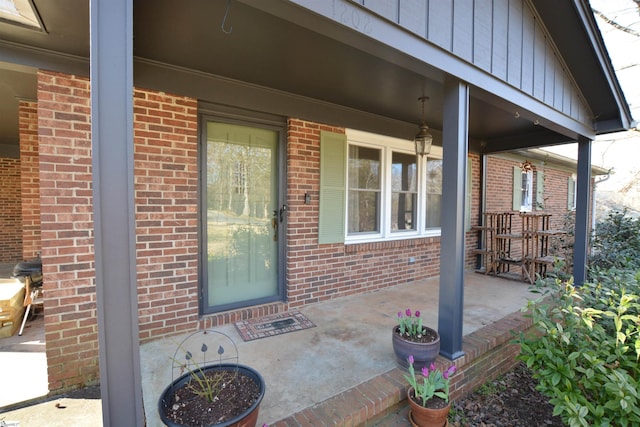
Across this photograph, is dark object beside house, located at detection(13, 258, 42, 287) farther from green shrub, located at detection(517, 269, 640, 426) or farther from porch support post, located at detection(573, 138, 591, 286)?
porch support post, located at detection(573, 138, 591, 286)

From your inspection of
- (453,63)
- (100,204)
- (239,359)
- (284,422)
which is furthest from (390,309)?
(100,204)

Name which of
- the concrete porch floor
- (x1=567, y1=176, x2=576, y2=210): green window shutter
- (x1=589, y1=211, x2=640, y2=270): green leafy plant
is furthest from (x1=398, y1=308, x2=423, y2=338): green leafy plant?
(x1=567, y1=176, x2=576, y2=210): green window shutter

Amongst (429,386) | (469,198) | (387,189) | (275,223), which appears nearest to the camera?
(429,386)

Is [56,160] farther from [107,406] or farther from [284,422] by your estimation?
[284,422]

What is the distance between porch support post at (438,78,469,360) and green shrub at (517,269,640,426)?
47 centimetres

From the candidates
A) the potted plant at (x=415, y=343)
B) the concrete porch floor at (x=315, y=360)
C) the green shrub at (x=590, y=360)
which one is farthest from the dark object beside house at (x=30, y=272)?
the green shrub at (x=590, y=360)

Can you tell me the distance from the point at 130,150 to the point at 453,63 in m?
2.21

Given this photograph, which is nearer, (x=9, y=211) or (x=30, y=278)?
(x=30, y=278)

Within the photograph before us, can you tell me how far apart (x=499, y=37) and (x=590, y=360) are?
2.57 m

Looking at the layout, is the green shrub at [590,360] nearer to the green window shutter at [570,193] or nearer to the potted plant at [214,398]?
the potted plant at [214,398]

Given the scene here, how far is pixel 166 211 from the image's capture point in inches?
105

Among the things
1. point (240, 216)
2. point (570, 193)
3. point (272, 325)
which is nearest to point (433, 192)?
point (240, 216)

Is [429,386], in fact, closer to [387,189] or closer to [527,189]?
[387,189]

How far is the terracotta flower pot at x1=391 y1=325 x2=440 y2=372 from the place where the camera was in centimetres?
215
